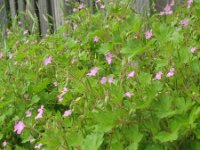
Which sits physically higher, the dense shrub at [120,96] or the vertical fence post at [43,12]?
the vertical fence post at [43,12]

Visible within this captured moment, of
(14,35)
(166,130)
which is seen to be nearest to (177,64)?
(166,130)

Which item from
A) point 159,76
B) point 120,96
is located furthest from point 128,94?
point 159,76

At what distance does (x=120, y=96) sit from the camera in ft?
4.46

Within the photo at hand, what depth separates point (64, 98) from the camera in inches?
67.5

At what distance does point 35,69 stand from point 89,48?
0.29 m

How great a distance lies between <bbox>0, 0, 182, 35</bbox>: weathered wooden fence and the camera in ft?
8.95

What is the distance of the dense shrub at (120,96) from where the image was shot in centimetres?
133

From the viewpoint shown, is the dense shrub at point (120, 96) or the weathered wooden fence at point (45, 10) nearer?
the dense shrub at point (120, 96)

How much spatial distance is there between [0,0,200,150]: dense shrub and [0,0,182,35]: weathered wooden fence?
44 centimetres

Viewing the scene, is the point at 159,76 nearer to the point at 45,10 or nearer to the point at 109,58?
the point at 109,58

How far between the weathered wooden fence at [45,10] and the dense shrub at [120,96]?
438mm

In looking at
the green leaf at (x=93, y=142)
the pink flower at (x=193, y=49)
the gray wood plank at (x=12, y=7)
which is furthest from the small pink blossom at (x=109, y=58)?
the gray wood plank at (x=12, y=7)

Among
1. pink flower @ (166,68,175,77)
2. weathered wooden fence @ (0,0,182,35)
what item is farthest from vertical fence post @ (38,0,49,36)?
pink flower @ (166,68,175,77)

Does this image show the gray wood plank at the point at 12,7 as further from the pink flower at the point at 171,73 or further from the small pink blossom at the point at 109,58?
the pink flower at the point at 171,73
